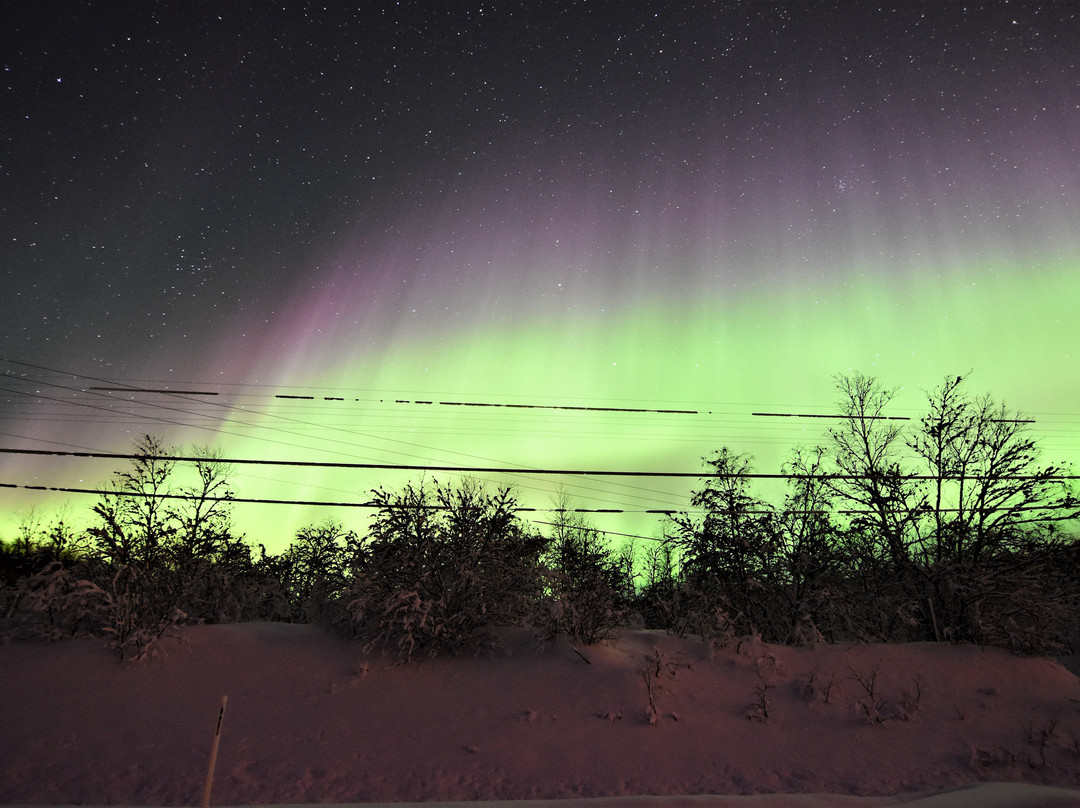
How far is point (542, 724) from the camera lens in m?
11.0

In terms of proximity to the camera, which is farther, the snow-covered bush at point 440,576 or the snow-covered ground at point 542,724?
the snow-covered bush at point 440,576

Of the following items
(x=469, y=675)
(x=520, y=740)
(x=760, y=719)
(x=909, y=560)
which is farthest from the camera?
(x=909, y=560)

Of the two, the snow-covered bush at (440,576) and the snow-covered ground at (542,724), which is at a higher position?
the snow-covered bush at (440,576)

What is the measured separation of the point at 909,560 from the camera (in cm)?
1658

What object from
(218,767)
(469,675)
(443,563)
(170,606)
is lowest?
(218,767)

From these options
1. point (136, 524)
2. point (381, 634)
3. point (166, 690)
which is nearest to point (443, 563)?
point (381, 634)

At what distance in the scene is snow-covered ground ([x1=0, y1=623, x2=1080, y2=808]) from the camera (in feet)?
29.0

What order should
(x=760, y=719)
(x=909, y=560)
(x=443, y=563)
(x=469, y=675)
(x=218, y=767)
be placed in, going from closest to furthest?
(x=218, y=767), (x=760, y=719), (x=469, y=675), (x=443, y=563), (x=909, y=560)

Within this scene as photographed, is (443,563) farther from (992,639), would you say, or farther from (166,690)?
(992,639)

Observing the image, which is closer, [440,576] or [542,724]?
[542,724]

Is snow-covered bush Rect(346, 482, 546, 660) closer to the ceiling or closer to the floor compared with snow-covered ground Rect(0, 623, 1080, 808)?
closer to the ceiling

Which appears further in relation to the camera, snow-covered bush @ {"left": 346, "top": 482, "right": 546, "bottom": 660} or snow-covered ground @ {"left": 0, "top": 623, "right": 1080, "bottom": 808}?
snow-covered bush @ {"left": 346, "top": 482, "right": 546, "bottom": 660}

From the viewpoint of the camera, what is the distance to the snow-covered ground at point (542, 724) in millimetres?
8844

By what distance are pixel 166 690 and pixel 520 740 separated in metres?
7.52
